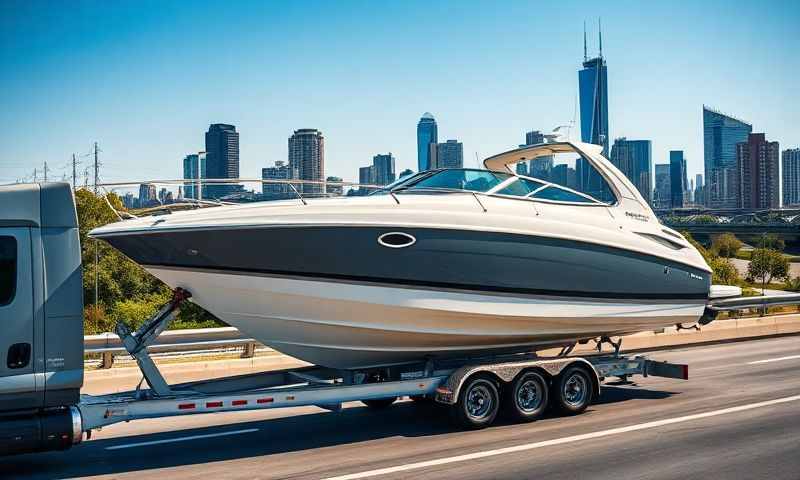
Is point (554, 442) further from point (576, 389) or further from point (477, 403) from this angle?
point (576, 389)

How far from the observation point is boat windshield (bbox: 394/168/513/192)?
9852 mm

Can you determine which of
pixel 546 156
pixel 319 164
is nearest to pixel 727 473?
pixel 546 156

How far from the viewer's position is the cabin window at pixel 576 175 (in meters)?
11.2

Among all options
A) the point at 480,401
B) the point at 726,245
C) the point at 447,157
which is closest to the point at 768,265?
the point at 726,245

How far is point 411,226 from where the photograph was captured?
8883 millimetres

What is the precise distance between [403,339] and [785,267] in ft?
250

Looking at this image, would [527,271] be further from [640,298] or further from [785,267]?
A: [785,267]

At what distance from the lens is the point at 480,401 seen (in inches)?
376

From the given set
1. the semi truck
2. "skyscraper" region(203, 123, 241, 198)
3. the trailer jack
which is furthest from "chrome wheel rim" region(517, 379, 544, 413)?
"skyscraper" region(203, 123, 241, 198)

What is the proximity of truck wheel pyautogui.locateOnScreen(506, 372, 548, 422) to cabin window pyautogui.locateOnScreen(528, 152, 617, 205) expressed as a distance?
2.61 meters

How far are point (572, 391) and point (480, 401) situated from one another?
58.8 inches

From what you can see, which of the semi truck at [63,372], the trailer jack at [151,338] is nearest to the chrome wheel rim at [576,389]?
the semi truck at [63,372]

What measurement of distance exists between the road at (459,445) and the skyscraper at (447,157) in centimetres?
334

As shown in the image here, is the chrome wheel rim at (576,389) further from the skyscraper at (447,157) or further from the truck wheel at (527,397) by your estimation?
the skyscraper at (447,157)
